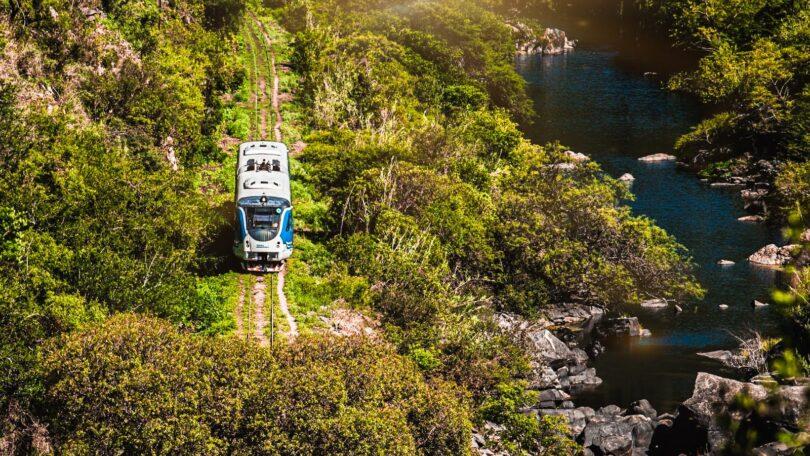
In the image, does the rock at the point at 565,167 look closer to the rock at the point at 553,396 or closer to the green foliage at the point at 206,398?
the rock at the point at 553,396

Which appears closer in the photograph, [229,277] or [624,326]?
[229,277]

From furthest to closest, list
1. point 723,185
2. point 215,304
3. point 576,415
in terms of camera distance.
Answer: point 723,185
point 576,415
point 215,304

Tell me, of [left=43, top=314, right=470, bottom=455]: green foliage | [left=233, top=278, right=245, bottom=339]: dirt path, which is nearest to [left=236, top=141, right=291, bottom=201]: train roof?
[left=233, top=278, right=245, bottom=339]: dirt path

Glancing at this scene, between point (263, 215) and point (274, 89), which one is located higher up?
point (263, 215)

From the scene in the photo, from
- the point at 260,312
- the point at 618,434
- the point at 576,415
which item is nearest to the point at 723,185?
the point at 576,415

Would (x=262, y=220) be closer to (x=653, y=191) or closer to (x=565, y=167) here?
(x=565, y=167)

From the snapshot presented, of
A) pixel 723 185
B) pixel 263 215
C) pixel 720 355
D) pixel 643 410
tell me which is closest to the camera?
pixel 263 215

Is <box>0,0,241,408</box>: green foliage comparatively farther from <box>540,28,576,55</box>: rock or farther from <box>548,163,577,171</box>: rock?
<box>540,28,576,55</box>: rock

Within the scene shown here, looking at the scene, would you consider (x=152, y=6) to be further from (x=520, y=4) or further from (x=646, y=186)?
(x=520, y=4)
